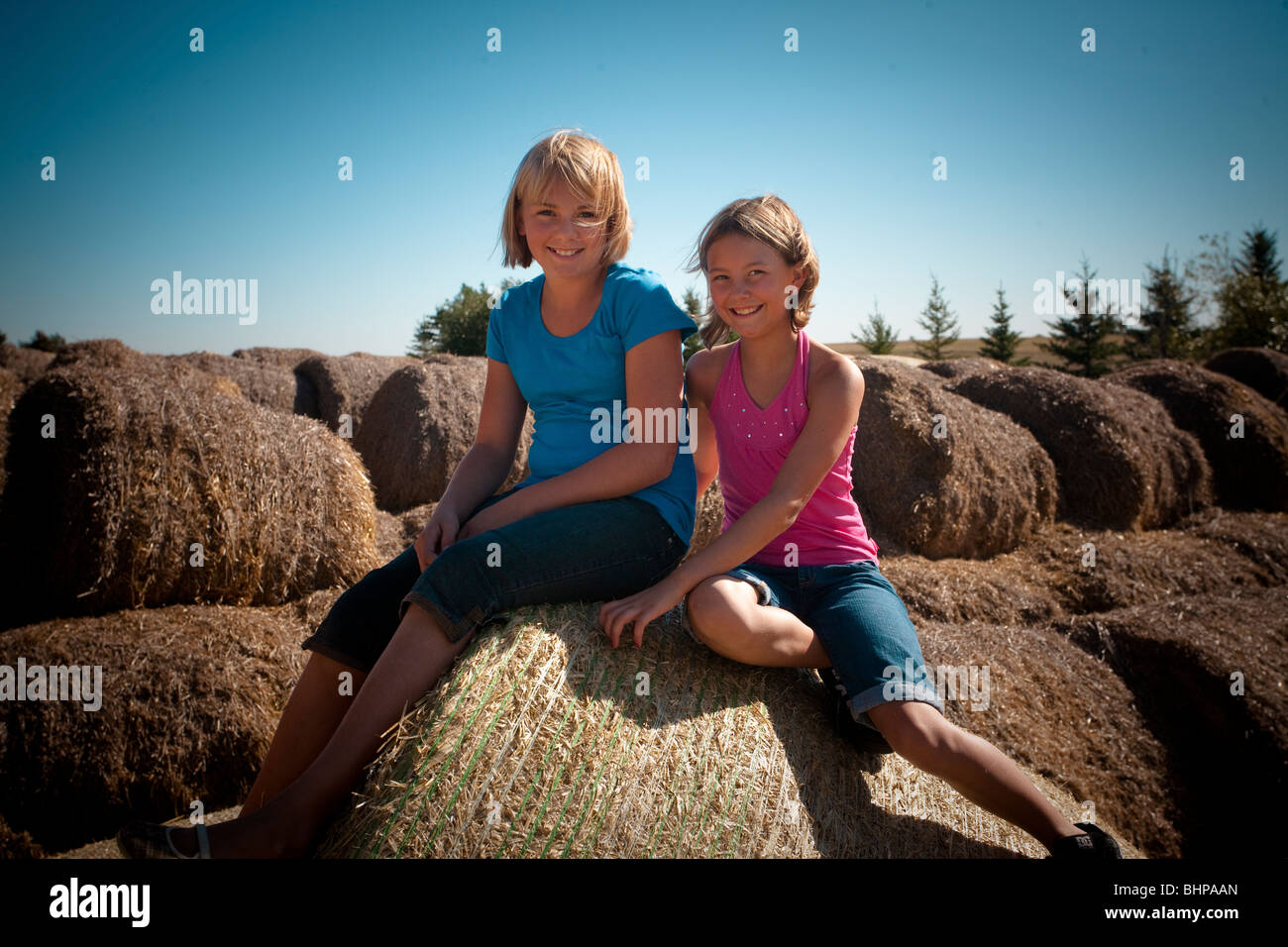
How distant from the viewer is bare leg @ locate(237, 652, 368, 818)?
2146 mm

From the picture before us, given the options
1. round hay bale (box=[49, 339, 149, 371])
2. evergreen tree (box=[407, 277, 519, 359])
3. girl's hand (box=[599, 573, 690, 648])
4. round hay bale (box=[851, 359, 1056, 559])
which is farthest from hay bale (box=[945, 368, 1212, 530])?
evergreen tree (box=[407, 277, 519, 359])

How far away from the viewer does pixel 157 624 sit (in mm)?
3592

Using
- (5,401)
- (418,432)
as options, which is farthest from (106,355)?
(418,432)

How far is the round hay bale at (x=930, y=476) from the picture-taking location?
5.84 metres

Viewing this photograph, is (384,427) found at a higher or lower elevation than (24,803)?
higher

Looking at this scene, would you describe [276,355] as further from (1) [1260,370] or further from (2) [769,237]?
(1) [1260,370]

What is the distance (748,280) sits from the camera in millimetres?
2590

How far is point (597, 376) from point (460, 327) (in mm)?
26836

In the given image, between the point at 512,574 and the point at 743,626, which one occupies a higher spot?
the point at 512,574

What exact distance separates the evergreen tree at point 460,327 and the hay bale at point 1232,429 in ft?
64.4
